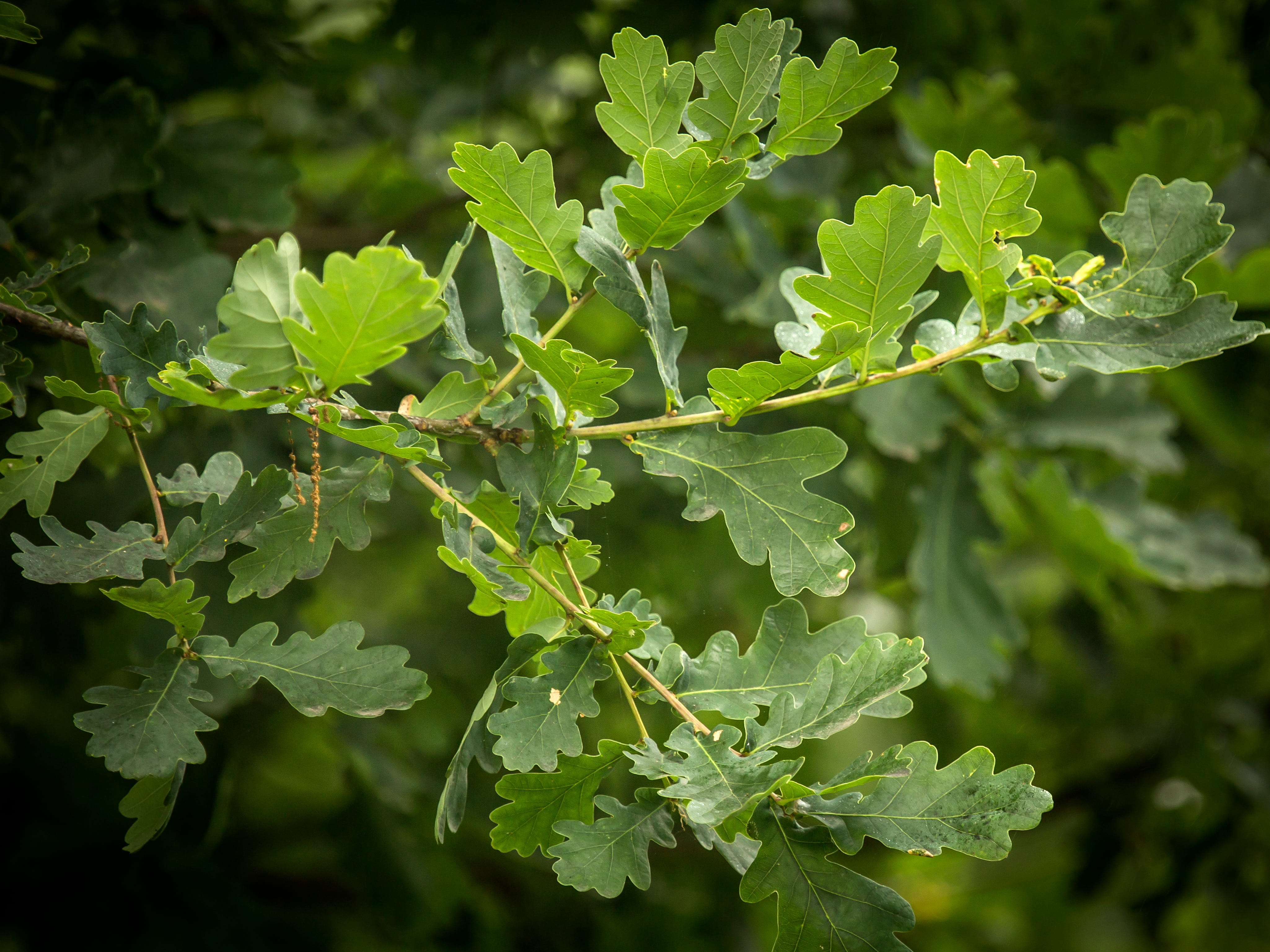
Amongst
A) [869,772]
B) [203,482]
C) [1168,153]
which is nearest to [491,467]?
[203,482]

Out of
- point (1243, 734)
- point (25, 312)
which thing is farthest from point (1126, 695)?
point (25, 312)

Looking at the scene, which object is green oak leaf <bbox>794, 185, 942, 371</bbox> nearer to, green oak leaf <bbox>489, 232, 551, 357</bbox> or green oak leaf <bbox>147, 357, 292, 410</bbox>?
green oak leaf <bbox>489, 232, 551, 357</bbox>

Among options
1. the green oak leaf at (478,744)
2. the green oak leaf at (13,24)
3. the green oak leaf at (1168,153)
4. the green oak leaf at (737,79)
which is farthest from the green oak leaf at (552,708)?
the green oak leaf at (1168,153)

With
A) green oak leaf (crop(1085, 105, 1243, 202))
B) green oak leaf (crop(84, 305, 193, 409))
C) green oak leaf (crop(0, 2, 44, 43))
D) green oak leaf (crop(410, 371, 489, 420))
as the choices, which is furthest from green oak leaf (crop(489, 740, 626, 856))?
green oak leaf (crop(1085, 105, 1243, 202))

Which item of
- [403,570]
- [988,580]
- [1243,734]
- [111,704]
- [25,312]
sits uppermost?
[25,312]

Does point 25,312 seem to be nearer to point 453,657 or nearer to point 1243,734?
point 453,657

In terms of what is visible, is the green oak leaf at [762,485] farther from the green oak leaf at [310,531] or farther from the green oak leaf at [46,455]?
the green oak leaf at [46,455]

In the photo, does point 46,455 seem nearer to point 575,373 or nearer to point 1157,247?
point 575,373
